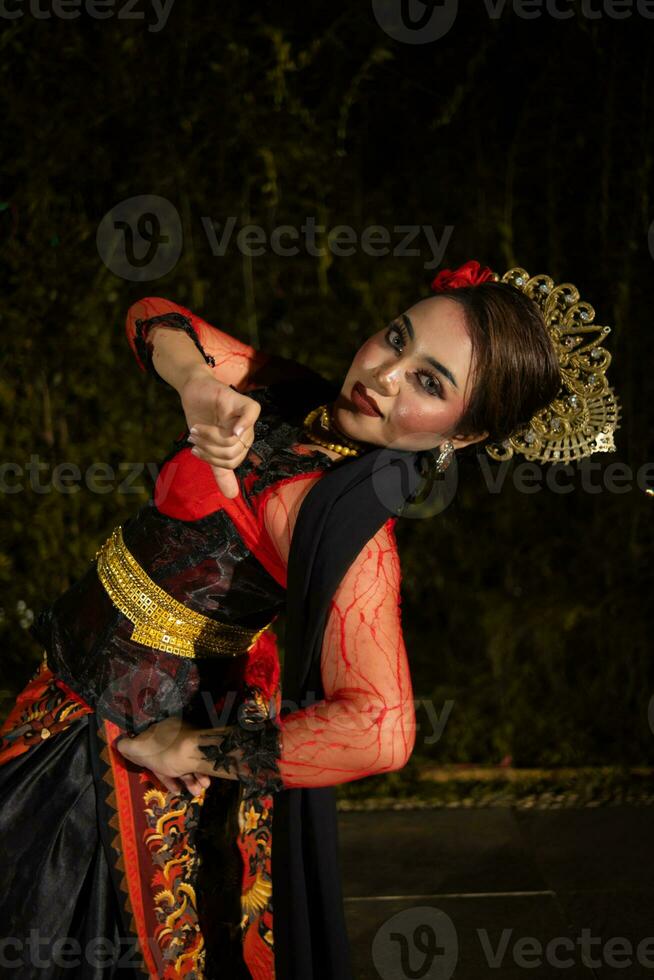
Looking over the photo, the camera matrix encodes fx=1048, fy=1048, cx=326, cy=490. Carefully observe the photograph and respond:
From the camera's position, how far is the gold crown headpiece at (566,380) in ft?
4.98

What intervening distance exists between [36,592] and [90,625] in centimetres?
168

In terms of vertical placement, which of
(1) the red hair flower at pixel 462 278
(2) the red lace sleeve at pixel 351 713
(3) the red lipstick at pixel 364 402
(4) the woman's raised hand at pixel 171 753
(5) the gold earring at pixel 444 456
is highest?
(1) the red hair flower at pixel 462 278

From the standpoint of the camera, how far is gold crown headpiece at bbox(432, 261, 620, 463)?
152 centimetres

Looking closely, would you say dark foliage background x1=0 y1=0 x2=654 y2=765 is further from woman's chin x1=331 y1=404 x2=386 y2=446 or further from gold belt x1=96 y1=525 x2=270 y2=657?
woman's chin x1=331 y1=404 x2=386 y2=446

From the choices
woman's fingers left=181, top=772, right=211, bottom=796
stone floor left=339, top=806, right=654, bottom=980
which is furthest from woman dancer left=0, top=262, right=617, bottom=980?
stone floor left=339, top=806, right=654, bottom=980

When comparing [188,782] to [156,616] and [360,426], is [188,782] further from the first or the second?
[360,426]

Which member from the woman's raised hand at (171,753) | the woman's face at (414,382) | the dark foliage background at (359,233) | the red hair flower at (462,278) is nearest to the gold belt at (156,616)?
the woman's raised hand at (171,753)

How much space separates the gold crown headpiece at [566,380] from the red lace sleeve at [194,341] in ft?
1.06

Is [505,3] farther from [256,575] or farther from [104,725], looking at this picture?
[104,725]

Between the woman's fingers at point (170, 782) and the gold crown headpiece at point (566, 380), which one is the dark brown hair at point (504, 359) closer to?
the gold crown headpiece at point (566, 380)

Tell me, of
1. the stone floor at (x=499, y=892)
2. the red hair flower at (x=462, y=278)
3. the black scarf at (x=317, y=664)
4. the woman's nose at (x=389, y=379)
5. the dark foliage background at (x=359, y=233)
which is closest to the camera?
the black scarf at (x=317, y=664)

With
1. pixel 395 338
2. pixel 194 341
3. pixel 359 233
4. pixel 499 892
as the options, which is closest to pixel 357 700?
pixel 395 338

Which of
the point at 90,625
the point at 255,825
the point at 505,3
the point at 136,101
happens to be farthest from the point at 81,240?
the point at 255,825

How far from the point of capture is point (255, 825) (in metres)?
1.54
